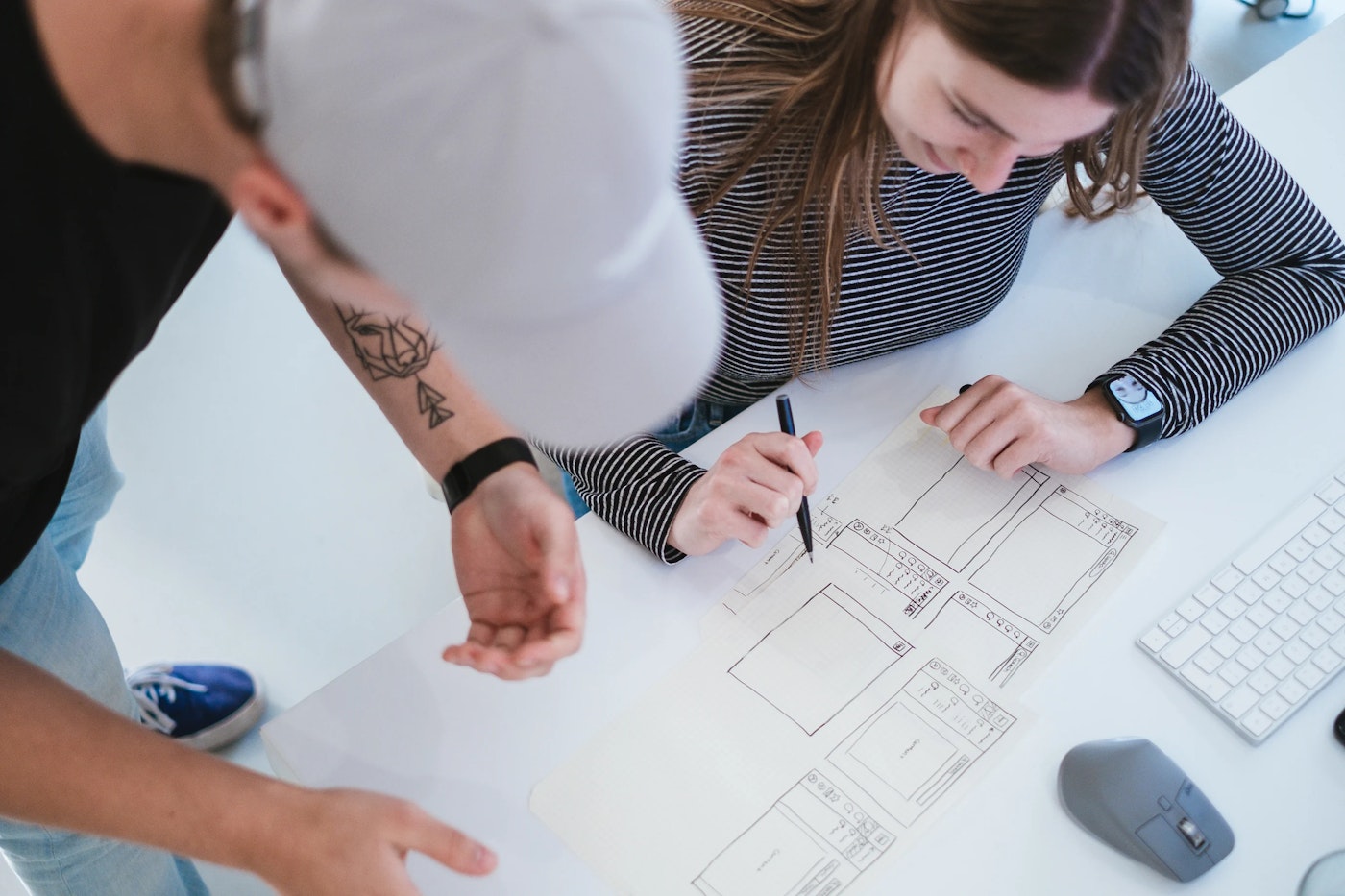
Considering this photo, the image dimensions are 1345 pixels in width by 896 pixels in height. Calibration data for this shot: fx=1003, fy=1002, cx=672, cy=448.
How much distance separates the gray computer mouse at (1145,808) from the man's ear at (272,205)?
0.73 meters

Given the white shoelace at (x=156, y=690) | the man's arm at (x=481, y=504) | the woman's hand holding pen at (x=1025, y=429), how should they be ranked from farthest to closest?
the white shoelace at (x=156, y=690), the woman's hand holding pen at (x=1025, y=429), the man's arm at (x=481, y=504)

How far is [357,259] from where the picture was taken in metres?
0.36

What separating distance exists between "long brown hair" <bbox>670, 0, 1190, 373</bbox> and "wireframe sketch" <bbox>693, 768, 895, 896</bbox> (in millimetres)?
462

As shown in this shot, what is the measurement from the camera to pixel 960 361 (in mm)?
1110

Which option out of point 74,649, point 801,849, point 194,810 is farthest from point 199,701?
point 801,849

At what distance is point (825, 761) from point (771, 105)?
0.60 m

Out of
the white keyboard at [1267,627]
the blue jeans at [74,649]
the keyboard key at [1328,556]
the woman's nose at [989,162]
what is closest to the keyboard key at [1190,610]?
the white keyboard at [1267,627]

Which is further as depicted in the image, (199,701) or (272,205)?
(199,701)

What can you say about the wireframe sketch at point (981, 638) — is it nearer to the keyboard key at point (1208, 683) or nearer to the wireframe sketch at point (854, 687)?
the wireframe sketch at point (854, 687)

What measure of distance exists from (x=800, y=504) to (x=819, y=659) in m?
0.14

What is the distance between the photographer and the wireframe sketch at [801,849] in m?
0.78

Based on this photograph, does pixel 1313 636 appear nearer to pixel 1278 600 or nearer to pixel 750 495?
pixel 1278 600

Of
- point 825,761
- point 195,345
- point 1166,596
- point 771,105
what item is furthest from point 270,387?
point 1166,596

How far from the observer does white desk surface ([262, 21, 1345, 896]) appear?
31.3 inches
